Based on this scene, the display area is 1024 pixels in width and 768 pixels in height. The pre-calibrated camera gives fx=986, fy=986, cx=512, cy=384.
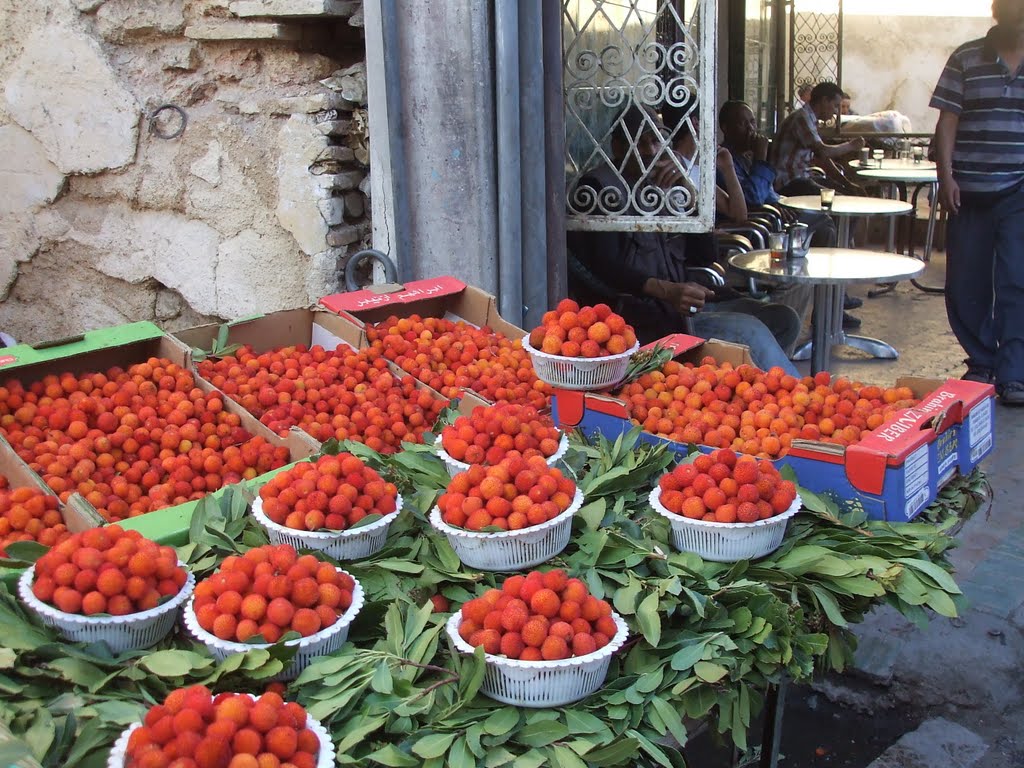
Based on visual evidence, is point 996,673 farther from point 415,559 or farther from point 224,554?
point 224,554

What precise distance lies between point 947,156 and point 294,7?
345 centimetres

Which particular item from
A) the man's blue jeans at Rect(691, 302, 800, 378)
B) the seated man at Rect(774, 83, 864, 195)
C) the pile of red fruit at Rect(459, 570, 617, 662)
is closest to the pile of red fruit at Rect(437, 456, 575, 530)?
the pile of red fruit at Rect(459, 570, 617, 662)

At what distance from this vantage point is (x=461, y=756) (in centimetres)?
143

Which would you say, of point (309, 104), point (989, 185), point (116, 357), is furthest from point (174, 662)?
point (989, 185)

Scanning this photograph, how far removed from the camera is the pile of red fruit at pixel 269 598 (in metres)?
1.56

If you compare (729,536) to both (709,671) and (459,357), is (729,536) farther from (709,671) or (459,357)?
(459,357)

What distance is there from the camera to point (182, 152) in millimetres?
4215

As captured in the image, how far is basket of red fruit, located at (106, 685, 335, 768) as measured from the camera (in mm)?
1204

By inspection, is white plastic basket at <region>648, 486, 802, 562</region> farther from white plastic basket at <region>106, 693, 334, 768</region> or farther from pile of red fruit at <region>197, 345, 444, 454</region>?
pile of red fruit at <region>197, 345, 444, 454</region>

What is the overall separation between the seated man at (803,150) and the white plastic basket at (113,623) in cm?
735

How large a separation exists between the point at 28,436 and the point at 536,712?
165cm

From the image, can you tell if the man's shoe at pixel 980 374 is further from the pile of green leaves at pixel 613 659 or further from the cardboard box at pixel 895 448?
the pile of green leaves at pixel 613 659

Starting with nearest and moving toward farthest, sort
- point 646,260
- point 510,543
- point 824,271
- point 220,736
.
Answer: point 220,736 < point 510,543 < point 646,260 < point 824,271

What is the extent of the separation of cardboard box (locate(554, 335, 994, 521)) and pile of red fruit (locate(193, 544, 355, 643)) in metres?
1.01
